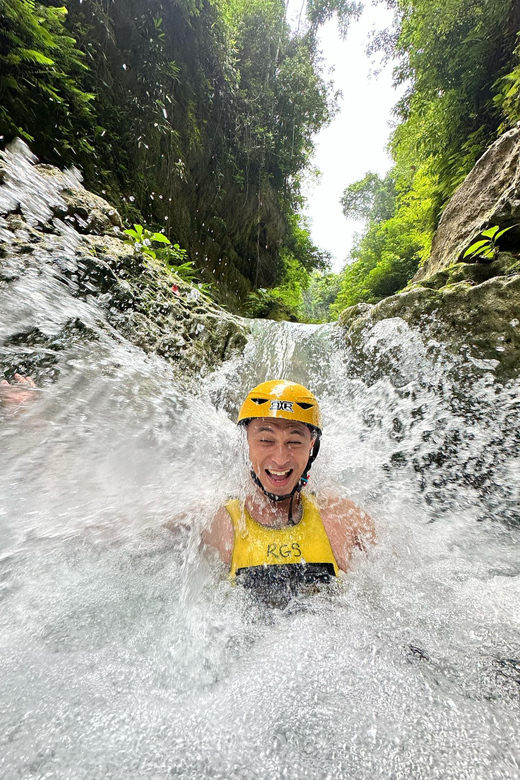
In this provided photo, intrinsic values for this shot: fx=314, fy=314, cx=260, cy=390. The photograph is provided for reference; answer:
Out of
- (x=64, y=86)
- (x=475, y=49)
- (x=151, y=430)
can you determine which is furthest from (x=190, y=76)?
(x=151, y=430)

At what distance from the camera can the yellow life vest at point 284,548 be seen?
2.08m

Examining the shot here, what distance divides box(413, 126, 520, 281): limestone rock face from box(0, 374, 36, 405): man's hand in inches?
243

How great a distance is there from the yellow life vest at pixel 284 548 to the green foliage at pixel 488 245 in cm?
459

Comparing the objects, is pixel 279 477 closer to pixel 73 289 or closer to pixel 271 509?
pixel 271 509

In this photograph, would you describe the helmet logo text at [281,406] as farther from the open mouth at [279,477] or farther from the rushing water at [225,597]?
the rushing water at [225,597]

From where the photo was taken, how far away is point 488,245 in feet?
14.8

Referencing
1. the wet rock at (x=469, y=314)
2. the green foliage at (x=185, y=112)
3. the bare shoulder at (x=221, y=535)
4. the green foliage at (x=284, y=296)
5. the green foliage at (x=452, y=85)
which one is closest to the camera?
the bare shoulder at (x=221, y=535)

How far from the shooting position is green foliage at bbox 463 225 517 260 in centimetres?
436

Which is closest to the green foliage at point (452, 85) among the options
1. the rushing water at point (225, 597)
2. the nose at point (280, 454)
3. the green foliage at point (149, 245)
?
the rushing water at point (225, 597)

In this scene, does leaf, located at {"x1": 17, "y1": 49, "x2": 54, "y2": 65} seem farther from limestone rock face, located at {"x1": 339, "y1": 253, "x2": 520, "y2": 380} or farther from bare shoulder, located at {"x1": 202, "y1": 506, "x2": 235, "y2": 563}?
bare shoulder, located at {"x1": 202, "y1": 506, "x2": 235, "y2": 563}

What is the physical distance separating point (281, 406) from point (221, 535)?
103cm

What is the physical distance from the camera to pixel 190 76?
905 centimetres

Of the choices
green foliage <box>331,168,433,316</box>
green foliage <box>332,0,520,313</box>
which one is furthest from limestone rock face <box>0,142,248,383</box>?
green foliage <box>331,168,433,316</box>

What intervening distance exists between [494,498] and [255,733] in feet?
10.6
